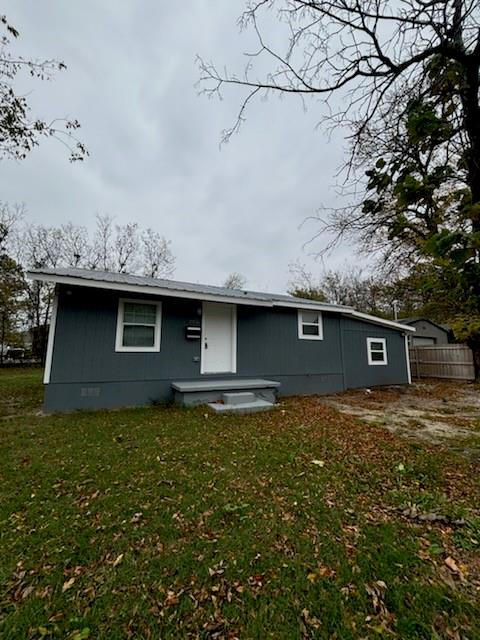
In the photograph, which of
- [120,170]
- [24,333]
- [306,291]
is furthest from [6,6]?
[306,291]

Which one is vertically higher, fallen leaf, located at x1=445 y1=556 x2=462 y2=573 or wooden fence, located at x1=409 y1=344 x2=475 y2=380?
wooden fence, located at x1=409 y1=344 x2=475 y2=380

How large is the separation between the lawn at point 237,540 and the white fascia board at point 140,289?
9.63 ft

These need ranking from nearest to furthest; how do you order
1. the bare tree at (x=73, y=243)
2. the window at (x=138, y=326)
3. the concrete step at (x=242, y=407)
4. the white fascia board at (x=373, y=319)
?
the concrete step at (x=242, y=407), the window at (x=138, y=326), the white fascia board at (x=373, y=319), the bare tree at (x=73, y=243)

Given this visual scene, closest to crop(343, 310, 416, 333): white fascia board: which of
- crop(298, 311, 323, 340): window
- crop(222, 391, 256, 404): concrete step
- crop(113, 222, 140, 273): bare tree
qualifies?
crop(298, 311, 323, 340): window

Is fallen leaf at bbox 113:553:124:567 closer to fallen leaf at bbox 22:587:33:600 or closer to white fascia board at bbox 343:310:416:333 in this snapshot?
fallen leaf at bbox 22:587:33:600

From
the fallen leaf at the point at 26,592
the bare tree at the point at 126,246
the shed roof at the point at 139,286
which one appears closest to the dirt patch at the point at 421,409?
the shed roof at the point at 139,286

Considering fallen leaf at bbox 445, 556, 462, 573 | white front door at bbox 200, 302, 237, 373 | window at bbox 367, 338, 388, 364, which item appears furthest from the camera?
window at bbox 367, 338, 388, 364

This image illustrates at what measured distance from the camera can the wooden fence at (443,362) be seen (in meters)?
11.7

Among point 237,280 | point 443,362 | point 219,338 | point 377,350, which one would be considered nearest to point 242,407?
point 219,338

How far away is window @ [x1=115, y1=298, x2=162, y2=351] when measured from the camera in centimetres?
641

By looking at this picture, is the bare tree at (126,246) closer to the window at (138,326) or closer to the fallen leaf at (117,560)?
the window at (138,326)

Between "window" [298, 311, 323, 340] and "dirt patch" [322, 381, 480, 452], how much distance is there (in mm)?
1947

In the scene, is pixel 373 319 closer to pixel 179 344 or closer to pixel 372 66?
pixel 179 344

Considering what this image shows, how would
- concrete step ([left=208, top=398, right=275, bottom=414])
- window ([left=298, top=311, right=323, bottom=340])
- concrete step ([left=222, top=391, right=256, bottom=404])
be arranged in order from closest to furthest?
concrete step ([left=208, top=398, right=275, bottom=414]) → concrete step ([left=222, top=391, right=256, bottom=404]) → window ([left=298, top=311, right=323, bottom=340])
